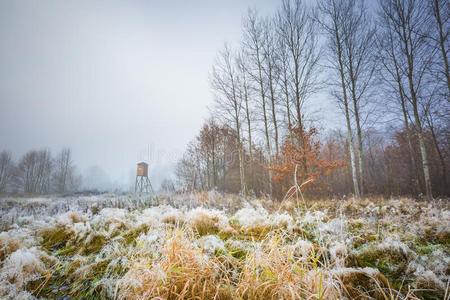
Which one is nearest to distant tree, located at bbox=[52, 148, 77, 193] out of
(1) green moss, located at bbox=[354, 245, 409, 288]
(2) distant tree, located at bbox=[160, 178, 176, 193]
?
(2) distant tree, located at bbox=[160, 178, 176, 193]

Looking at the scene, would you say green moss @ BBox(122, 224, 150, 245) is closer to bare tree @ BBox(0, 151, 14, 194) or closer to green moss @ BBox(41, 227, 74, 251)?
green moss @ BBox(41, 227, 74, 251)

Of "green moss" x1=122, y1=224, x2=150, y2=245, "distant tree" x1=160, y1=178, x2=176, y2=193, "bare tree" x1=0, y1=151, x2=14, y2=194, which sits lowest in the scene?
"green moss" x1=122, y1=224, x2=150, y2=245

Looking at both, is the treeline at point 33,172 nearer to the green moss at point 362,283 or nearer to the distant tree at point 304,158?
the distant tree at point 304,158

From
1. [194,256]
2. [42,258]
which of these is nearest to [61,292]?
[42,258]

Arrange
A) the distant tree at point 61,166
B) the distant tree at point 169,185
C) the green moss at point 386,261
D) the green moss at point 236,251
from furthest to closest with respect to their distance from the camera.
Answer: the distant tree at point 61,166, the distant tree at point 169,185, the green moss at point 236,251, the green moss at point 386,261

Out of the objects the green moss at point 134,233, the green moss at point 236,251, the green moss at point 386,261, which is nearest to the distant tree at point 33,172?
the green moss at point 134,233

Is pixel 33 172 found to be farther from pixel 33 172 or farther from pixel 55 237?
pixel 55 237

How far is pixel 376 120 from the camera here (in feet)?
43.2

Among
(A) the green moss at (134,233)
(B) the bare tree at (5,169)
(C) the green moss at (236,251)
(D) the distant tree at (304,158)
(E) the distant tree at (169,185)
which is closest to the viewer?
(C) the green moss at (236,251)

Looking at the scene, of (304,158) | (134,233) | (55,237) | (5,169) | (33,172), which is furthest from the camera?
(33,172)

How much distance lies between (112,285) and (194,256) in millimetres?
761

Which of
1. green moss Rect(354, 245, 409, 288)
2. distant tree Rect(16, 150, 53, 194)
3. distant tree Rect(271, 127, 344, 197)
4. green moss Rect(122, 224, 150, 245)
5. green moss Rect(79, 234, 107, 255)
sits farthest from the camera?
distant tree Rect(16, 150, 53, 194)

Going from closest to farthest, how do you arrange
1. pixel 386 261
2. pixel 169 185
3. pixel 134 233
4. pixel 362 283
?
pixel 362 283, pixel 386 261, pixel 134 233, pixel 169 185

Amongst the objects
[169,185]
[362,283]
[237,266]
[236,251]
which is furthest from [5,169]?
[362,283]
